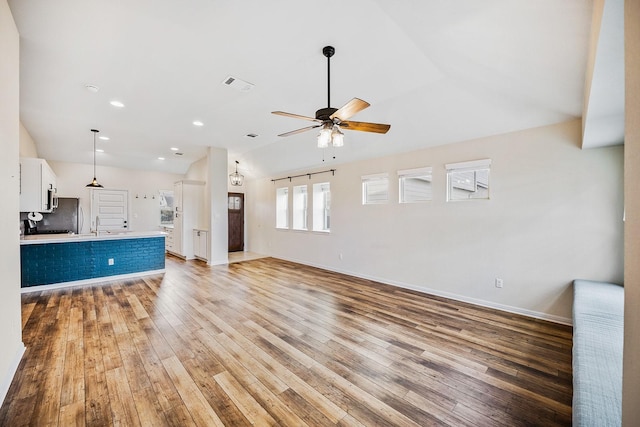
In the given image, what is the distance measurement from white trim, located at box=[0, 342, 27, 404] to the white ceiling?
2.91 m

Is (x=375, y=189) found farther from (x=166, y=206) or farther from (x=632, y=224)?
(x=166, y=206)

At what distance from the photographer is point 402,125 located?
163 inches

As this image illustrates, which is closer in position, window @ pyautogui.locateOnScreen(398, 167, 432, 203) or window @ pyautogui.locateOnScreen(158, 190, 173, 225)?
window @ pyautogui.locateOnScreen(398, 167, 432, 203)

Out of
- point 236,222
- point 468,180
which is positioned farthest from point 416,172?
point 236,222

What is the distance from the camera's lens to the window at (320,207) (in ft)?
21.9

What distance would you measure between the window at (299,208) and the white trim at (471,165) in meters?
3.94

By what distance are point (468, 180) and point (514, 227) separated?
98 centimetres

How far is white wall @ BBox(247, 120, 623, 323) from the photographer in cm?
306

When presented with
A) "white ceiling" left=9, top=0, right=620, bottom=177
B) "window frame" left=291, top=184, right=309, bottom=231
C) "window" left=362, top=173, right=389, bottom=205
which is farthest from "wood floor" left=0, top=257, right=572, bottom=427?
"window frame" left=291, top=184, right=309, bottom=231

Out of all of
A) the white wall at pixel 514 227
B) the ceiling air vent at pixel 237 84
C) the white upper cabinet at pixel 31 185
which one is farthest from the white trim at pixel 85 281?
the white wall at pixel 514 227

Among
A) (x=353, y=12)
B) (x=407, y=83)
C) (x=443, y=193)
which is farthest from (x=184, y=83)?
(x=443, y=193)

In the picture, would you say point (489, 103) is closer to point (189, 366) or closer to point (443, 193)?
point (443, 193)

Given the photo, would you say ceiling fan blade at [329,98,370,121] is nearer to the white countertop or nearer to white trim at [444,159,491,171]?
white trim at [444,159,491,171]

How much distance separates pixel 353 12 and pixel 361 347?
3067 mm
